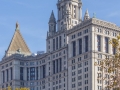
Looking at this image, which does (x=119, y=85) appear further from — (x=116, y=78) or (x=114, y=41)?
(x=114, y=41)

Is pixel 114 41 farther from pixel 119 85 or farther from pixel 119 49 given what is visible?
pixel 119 85

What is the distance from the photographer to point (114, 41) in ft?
263

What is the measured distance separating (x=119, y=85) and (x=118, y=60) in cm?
531

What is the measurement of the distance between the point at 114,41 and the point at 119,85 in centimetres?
758

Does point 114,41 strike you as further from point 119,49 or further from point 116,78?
point 116,78

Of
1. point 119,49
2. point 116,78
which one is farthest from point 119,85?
point 119,49

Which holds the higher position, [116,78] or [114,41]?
[114,41]

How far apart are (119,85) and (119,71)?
3456 mm

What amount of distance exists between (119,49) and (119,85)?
652cm

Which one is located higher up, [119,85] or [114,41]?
[114,41]

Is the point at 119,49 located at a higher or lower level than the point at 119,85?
higher

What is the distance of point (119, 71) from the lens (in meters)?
79.4

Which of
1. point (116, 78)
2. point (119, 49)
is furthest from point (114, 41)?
→ point (116, 78)

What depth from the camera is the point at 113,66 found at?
261ft
